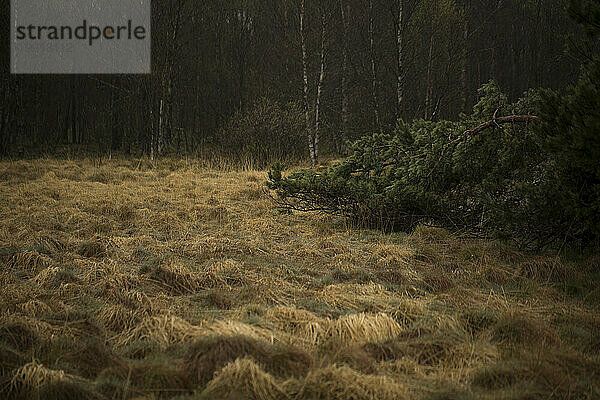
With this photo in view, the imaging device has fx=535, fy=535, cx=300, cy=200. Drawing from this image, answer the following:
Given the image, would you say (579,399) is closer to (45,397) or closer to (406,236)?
(45,397)

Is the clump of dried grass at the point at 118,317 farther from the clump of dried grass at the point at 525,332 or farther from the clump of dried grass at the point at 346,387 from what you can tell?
the clump of dried grass at the point at 525,332

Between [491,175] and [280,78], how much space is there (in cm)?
1714

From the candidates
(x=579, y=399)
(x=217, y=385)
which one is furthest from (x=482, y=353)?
(x=217, y=385)

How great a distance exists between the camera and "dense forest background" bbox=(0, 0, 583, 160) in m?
16.4

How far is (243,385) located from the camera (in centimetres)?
247

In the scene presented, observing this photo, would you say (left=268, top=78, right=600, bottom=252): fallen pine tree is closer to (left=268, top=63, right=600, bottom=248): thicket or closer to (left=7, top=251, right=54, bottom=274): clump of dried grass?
(left=268, top=63, right=600, bottom=248): thicket

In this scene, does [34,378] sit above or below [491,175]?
below

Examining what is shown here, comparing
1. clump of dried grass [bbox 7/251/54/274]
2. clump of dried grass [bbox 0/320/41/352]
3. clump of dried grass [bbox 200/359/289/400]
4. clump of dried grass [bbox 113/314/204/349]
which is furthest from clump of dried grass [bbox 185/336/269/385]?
clump of dried grass [bbox 7/251/54/274]

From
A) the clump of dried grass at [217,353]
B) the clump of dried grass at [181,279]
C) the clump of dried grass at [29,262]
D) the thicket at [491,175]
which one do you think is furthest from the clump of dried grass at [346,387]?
the clump of dried grass at [29,262]

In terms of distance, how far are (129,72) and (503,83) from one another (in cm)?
1743

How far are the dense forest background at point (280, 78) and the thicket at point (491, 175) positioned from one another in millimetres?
8388

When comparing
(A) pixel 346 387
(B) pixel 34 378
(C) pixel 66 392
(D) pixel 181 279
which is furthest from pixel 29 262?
(A) pixel 346 387

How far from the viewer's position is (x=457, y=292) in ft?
13.7

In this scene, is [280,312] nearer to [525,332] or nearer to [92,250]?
[525,332]
